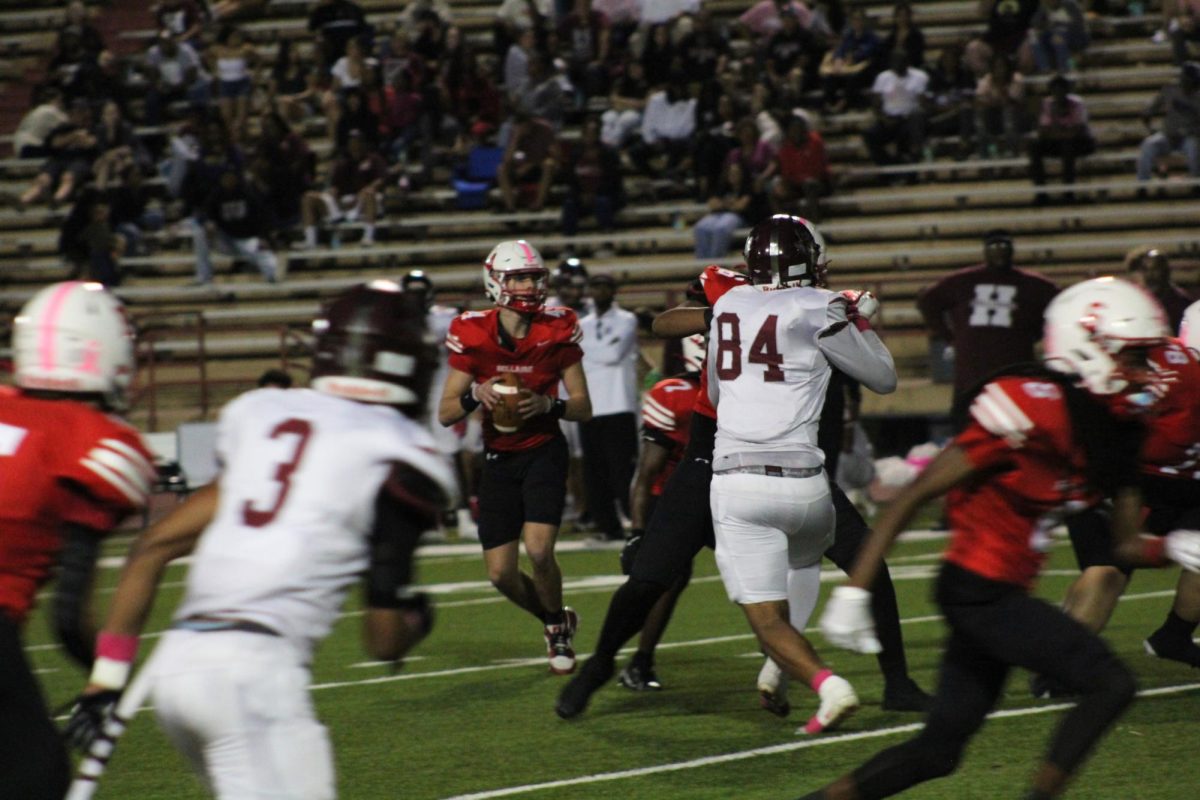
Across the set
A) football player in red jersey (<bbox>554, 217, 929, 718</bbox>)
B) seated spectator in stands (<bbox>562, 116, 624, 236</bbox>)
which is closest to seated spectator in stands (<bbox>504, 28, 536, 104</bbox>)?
seated spectator in stands (<bbox>562, 116, 624, 236</bbox>)

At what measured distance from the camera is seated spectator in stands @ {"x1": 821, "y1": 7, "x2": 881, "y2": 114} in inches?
727

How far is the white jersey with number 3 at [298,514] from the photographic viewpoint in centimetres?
348

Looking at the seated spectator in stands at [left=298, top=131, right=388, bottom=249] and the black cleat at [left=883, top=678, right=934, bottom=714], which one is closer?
the black cleat at [left=883, top=678, right=934, bottom=714]

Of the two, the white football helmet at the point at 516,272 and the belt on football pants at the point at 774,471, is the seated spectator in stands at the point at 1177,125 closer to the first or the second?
the white football helmet at the point at 516,272

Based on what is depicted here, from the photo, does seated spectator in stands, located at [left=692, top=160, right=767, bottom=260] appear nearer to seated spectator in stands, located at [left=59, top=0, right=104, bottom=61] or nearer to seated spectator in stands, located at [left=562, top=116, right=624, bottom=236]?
seated spectator in stands, located at [left=562, top=116, right=624, bottom=236]

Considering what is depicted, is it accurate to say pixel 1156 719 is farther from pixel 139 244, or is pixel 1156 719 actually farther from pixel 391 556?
pixel 139 244

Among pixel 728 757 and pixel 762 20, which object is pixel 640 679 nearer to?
pixel 728 757

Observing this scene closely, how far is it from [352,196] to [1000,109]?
6.75 metres

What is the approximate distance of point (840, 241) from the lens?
18.0 metres

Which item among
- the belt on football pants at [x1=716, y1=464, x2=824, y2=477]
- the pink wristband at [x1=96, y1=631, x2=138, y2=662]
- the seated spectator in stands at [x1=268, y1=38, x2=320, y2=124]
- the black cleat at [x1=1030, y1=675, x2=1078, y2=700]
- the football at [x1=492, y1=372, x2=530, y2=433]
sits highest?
the seated spectator in stands at [x1=268, y1=38, x2=320, y2=124]

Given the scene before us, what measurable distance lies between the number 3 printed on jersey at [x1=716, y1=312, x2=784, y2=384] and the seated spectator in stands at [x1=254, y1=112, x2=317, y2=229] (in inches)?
540

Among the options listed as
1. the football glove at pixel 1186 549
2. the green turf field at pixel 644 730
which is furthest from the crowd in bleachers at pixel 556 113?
the football glove at pixel 1186 549

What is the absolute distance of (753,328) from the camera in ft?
19.1

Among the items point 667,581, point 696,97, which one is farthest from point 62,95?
point 667,581
